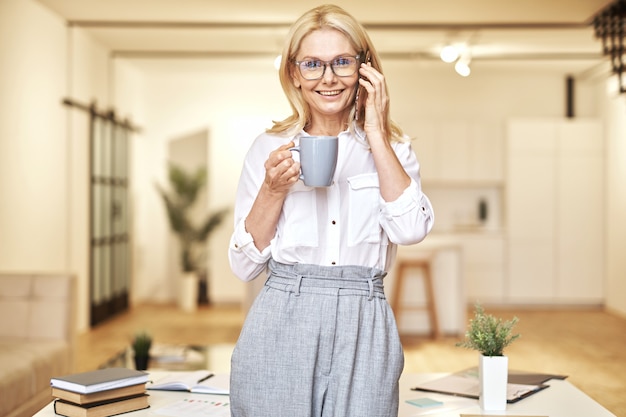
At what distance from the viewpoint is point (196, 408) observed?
77.6 inches

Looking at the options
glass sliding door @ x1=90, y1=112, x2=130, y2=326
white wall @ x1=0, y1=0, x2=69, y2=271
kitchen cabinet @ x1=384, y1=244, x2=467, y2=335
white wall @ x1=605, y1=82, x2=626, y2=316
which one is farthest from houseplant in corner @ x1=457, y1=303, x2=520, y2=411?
white wall @ x1=605, y1=82, x2=626, y2=316

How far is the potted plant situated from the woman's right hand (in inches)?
293

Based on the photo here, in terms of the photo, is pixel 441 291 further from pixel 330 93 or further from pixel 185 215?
pixel 330 93

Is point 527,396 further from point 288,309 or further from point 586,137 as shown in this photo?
point 586,137

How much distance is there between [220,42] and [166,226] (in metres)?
2.75

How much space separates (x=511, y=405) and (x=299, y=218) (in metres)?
0.90

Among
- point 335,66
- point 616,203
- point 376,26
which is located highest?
point 376,26

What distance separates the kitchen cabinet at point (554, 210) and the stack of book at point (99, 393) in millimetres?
7543

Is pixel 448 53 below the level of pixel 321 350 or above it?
above

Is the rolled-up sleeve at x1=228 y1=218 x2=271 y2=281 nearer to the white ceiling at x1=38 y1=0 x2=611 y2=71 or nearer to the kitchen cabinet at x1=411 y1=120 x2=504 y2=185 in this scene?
the white ceiling at x1=38 y1=0 x2=611 y2=71

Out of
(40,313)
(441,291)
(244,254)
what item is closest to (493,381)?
(244,254)

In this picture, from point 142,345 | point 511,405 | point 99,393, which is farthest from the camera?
point 142,345

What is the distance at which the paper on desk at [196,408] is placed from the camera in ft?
6.26

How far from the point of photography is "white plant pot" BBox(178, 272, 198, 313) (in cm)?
877
